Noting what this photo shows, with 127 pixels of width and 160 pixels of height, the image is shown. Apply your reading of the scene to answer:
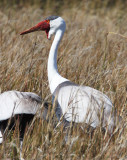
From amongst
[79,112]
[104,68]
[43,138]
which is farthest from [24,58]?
[43,138]

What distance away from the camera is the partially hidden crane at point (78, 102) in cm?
263

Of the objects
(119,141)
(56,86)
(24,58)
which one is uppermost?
(24,58)

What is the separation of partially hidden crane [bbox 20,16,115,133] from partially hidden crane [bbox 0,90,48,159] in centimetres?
17

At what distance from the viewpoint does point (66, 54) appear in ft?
14.0

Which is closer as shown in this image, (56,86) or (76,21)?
(56,86)

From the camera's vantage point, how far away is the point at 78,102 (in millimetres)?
2900

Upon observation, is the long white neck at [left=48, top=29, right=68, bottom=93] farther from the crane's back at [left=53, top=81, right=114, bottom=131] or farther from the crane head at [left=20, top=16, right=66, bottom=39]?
the crane's back at [left=53, top=81, right=114, bottom=131]

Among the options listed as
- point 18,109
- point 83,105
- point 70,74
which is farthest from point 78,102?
point 70,74

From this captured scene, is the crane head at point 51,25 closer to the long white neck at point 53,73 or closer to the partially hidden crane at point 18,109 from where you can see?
the long white neck at point 53,73

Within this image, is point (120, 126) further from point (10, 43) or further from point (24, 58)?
point (10, 43)

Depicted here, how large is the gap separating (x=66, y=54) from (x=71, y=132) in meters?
1.75

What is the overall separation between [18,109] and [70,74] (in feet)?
4.63

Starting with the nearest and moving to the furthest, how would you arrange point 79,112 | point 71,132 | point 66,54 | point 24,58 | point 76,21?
point 71,132
point 79,112
point 24,58
point 66,54
point 76,21

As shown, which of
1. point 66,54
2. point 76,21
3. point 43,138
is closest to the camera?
point 43,138
